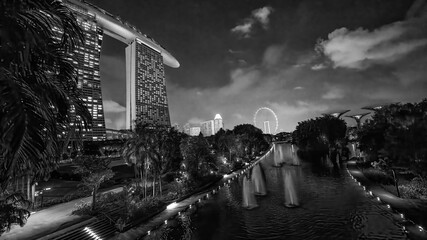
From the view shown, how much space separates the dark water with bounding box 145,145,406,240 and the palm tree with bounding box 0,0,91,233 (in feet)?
50.6

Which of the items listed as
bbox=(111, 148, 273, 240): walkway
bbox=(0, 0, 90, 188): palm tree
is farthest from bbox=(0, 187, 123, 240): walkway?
bbox=(0, 0, 90, 188): palm tree

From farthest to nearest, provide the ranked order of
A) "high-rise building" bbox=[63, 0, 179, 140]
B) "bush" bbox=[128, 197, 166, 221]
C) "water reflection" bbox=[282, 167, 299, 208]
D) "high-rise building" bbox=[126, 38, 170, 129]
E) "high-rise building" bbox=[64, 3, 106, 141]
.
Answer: "high-rise building" bbox=[126, 38, 170, 129] < "high-rise building" bbox=[63, 0, 179, 140] < "high-rise building" bbox=[64, 3, 106, 141] < "water reflection" bbox=[282, 167, 299, 208] < "bush" bbox=[128, 197, 166, 221]

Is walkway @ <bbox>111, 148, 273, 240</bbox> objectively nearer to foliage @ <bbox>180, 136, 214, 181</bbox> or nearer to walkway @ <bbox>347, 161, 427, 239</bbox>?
foliage @ <bbox>180, 136, 214, 181</bbox>

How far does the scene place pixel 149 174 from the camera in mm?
28594

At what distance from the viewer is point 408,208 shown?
1952 centimetres

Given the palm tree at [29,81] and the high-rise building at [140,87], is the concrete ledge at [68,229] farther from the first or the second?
the high-rise building at [140,87]

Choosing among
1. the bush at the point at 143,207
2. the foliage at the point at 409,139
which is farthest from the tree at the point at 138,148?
the foliage at the point at 409,139

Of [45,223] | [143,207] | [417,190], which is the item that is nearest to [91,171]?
[45,223]

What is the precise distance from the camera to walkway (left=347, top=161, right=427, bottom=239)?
15648 mm

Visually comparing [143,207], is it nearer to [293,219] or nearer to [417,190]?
[293,219]

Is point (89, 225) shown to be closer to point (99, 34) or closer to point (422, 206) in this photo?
point (422, 206)

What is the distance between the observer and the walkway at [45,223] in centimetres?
1520

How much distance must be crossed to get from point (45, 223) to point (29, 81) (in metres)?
18.6

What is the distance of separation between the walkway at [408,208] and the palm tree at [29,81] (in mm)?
22361
